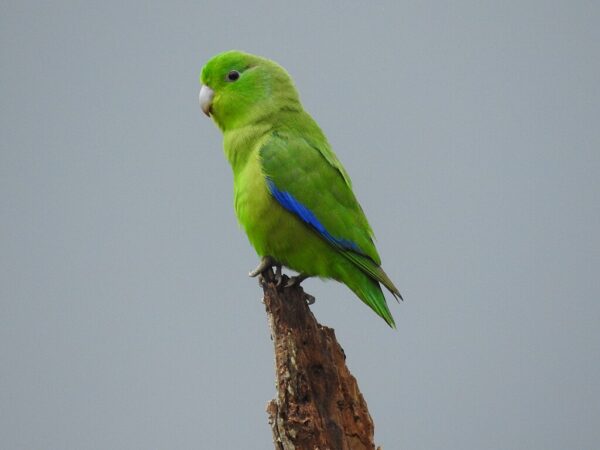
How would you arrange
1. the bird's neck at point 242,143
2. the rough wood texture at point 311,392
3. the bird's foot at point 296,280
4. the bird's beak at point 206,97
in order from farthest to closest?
the bird's beak at point 206,97 < the bird's neck at point 242,143 < the bird's foot at point 296,280 < the rough wood texture at point 311,392

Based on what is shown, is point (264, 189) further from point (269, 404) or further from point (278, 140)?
point (269, 404)

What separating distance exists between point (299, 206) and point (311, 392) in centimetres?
121


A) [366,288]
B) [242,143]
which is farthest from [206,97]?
[366,288]

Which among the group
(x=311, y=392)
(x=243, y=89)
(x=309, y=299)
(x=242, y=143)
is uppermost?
A: (x=243, y=89)

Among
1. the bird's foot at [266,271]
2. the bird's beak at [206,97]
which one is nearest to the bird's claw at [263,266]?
the bird's foot at [266,271]

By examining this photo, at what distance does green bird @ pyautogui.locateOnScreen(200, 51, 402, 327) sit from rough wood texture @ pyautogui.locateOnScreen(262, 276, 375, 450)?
1.32 ft

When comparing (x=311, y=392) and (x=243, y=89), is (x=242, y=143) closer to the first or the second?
(x=243, y=89)

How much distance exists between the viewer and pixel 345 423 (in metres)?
4.38

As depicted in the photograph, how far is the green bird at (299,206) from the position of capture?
15.6ft

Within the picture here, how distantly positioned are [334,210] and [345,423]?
139 cm

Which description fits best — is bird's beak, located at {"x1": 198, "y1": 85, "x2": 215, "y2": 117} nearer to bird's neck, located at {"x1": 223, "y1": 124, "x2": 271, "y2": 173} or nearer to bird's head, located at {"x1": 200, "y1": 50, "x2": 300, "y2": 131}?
bird's head, located at {"x1": 200, "y1": 50, "x2": 300, "y2": 131}

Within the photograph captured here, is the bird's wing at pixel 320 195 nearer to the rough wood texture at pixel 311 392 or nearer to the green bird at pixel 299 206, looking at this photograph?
the green bird at pixel 299 206

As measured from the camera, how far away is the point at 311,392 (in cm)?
436

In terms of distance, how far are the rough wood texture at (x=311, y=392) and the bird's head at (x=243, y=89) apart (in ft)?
4.95
